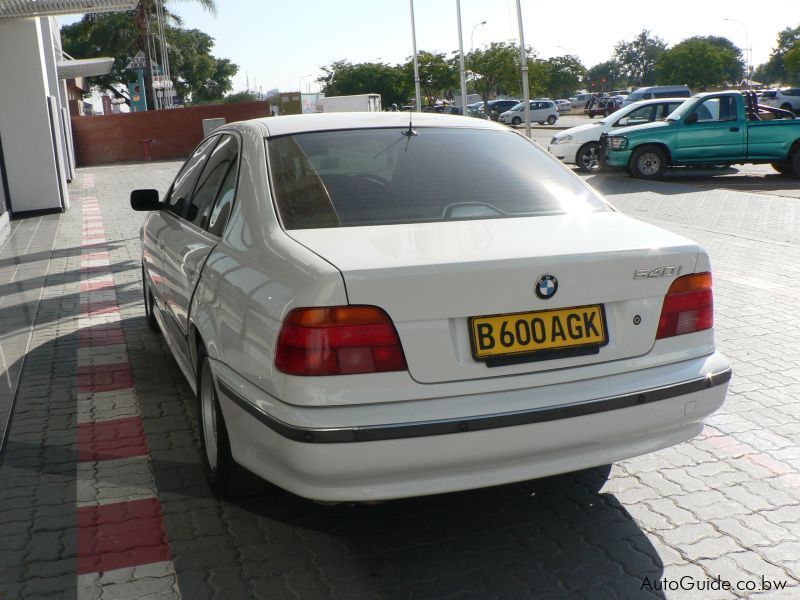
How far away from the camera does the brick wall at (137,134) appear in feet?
122

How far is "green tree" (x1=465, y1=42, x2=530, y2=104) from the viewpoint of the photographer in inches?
2916

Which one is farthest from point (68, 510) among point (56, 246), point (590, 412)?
point (56, 246)

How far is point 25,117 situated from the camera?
651 inches

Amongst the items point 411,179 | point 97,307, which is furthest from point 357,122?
point 97,307

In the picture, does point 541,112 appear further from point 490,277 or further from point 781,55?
point 781,55

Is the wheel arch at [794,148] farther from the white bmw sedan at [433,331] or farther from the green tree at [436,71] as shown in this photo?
the green tree at [436,71]

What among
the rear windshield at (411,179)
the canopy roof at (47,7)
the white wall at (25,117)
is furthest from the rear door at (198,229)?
the white wall at (25,117)

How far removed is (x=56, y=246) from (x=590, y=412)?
1093cm

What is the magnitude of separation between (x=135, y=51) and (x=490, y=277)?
62945 millimetres

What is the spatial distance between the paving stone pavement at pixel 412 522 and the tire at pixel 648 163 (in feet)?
45.1

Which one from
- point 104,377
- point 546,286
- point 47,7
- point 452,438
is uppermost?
point 47,7

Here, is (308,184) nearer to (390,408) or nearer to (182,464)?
(390,408)

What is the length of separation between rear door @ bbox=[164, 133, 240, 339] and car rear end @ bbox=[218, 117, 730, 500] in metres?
0.60

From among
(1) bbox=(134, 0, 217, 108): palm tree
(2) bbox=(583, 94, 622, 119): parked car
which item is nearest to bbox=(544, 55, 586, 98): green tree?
(2) bbox=(583, 94, 622, 119): parked car
